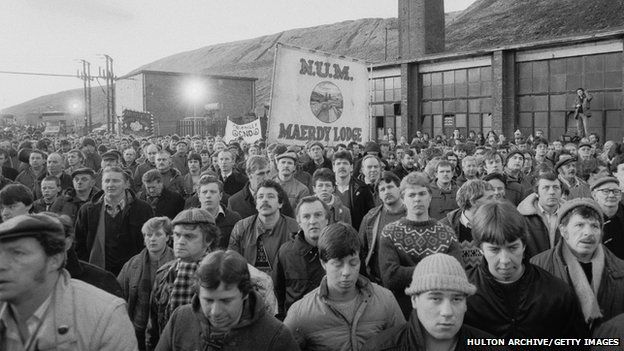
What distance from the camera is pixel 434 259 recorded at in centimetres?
281

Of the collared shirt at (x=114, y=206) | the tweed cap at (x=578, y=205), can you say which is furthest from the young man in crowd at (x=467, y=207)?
the collared shirt at (x=114, y=206)

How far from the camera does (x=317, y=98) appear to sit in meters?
9.66

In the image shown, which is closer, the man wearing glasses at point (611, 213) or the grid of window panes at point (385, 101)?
the man wearing glasses at point (611, 213)

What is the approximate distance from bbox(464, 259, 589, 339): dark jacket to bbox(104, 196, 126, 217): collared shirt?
3894 millimetres

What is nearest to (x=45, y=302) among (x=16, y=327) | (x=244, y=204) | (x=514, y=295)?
(x=16, y=327)

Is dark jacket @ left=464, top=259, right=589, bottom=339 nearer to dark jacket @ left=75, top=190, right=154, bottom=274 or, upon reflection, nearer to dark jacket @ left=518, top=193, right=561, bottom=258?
dark jacket @ left=518, top=193, right=561, bottom=258

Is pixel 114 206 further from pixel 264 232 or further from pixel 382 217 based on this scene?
pixel 382 217

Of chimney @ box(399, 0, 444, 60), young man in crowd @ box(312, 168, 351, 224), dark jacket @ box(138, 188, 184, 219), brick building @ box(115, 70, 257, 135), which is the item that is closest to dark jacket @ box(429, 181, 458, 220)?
young man in crowd @ box(312, 168, 351, 224)

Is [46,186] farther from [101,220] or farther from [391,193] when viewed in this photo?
[391,193]

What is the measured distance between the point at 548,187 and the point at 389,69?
2599cm

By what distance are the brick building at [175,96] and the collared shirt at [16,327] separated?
148ft

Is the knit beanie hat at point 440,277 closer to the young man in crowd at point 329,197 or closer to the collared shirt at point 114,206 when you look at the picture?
→ the young man in crowd at point 329,197

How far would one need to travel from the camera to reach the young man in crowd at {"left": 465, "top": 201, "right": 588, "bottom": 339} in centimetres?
306

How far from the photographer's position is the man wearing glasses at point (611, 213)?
5043 millimetres
